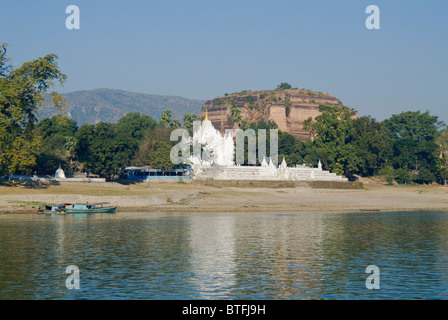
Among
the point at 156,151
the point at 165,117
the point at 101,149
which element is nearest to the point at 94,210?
the point at 101,149

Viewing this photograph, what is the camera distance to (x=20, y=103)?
234 feet

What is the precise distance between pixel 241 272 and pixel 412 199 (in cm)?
6377

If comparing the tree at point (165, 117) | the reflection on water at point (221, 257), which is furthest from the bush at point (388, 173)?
the reflection on water at point (221, 257)

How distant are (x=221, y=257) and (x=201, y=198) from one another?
135 ft

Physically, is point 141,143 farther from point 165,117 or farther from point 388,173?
point 388,173

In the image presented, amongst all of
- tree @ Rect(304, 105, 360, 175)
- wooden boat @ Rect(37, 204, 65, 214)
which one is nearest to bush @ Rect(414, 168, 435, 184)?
tree @ Rect(304, 105, 360, 175)

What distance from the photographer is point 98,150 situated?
9019 cm

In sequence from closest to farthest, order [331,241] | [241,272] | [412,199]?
[241,272] < [331,241] < [412,199]

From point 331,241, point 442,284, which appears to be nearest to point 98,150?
point 331,241

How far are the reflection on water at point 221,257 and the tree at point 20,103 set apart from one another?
15267 millimetres

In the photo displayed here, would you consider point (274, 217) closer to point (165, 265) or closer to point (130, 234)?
point (130, 234)

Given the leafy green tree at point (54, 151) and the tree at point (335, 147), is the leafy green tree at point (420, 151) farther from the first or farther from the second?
the leafy green tree at point (54, 151)

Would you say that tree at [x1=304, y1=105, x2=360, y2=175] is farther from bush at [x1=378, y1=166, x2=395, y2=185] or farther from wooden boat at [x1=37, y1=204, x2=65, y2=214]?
wooden boat at [x1=37, y1=204, x2=65, y2=214]

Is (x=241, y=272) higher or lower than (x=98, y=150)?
lower
